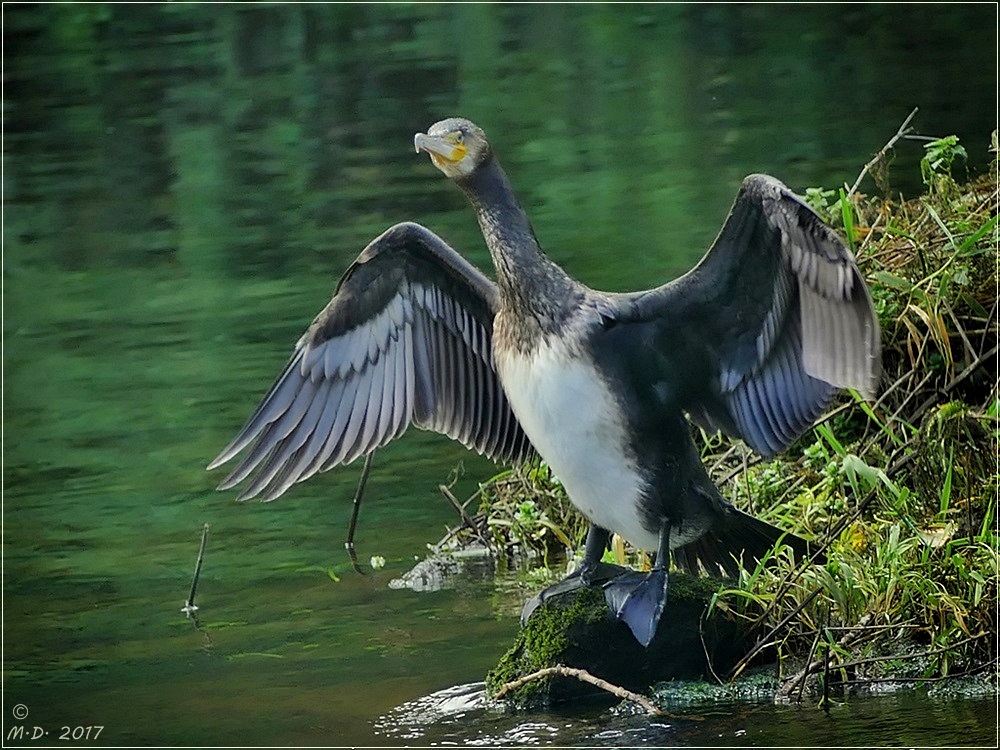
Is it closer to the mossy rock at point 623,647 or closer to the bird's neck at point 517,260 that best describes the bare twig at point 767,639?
the mossy rock at point 623,647

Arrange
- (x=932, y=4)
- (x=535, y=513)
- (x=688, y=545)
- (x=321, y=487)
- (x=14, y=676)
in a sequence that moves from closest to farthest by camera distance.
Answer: (x=688, y=545)
(x=14, y=676)
(x=535, y=513)
(x=321, y=487)
(x=932, y=4)

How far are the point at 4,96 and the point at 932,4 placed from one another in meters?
9.16

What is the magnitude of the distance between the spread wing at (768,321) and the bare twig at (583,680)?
2.66 ft

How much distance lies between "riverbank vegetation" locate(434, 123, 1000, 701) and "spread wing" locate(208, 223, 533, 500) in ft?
2.73

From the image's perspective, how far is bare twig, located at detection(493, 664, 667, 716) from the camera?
5.33 metres

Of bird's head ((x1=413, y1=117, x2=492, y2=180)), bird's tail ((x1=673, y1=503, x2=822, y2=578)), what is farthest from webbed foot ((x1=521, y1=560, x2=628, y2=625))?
bird's head ((x1=413, y1=117, x2=492, y2=180))

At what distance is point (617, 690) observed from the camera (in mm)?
5332

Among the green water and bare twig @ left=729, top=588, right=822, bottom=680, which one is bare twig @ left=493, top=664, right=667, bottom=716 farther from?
bare twig @ left=729, top=588, right=822, bottom=680

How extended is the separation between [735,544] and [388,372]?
1222mm

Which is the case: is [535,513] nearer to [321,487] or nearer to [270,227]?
[321,487]

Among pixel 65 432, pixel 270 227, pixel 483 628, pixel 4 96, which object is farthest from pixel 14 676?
pixel 4 96

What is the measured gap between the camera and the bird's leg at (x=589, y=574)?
5.68 meters

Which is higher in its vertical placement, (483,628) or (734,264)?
(734,264)

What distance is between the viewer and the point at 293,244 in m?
12.8
